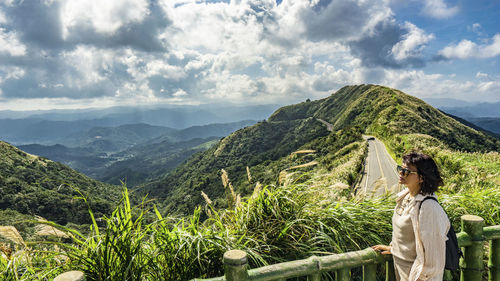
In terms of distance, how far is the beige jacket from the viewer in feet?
6.22

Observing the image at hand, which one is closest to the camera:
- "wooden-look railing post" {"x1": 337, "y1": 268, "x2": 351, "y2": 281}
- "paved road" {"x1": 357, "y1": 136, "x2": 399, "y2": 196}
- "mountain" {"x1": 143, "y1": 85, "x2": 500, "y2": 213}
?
"wooden-look railing post" {"x1": 337, "y1": 268, "x2": 351, "y2": 281}

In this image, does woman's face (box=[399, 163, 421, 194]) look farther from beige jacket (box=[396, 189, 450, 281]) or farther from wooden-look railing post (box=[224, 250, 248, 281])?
wooden-look railing post (box=[224, 250, 248, 281])

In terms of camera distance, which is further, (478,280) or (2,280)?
(478,280)

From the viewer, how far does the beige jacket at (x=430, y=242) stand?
1896 millimetres

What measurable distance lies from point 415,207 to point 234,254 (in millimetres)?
1512

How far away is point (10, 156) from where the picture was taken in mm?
74500

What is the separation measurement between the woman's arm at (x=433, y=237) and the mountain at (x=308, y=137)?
19998 millimetres

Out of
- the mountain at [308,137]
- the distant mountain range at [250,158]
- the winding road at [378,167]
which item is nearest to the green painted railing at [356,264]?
the distant mountain range at [250,158]

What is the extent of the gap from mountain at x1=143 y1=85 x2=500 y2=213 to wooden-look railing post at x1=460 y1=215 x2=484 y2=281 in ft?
63.6

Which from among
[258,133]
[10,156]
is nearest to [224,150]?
[258,133]

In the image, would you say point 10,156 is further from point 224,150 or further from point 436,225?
point 436,225

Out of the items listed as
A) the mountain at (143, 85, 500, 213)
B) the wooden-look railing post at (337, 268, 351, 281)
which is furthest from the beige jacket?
the mountain at (143, 85, 500, 213)

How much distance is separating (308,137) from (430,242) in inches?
3823

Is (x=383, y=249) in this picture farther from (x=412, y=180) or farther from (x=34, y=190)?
(x=34, y=190)
